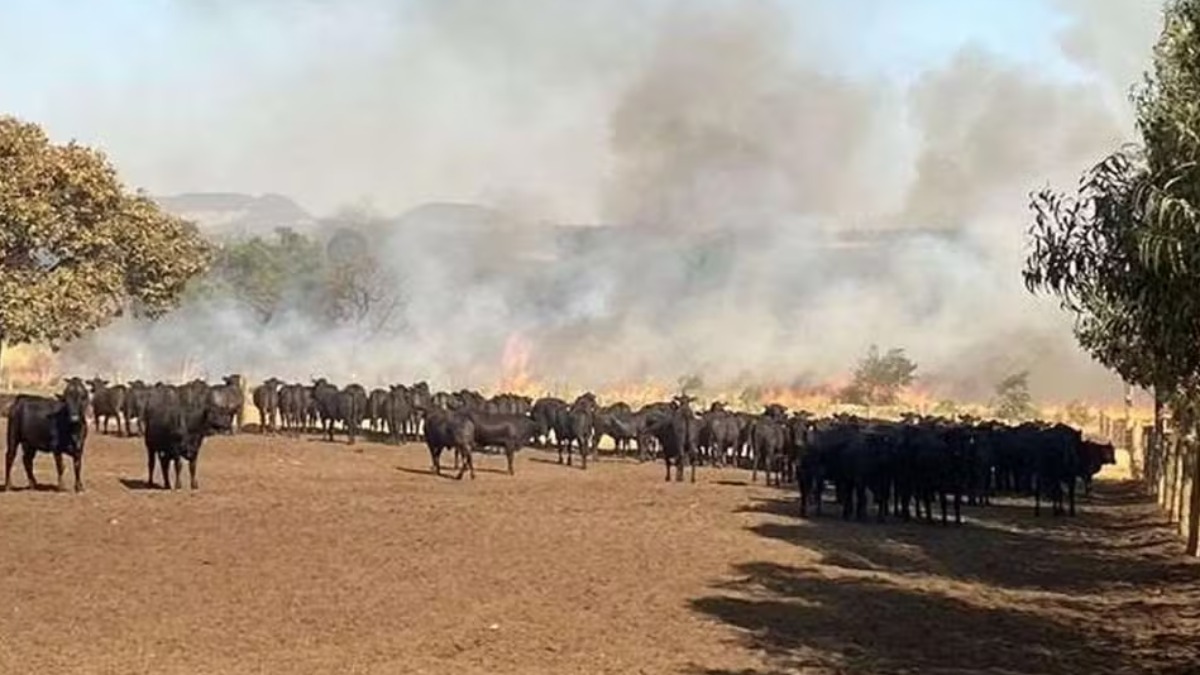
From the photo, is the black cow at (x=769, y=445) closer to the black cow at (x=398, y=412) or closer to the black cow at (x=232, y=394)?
the black cow at (x=398, y=412)

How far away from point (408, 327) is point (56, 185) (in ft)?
221

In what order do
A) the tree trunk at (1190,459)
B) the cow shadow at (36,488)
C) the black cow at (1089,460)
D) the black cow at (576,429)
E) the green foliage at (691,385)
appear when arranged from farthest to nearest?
1. the green foliage at (691,385)
2. the black cow at (576,429)
3. the black cow at (1089,460)
4. the cow shadow at (36,488)
5. the tree trunk at (1190,459)

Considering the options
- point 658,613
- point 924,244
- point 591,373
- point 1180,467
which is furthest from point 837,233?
point 658,613

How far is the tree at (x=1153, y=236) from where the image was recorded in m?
12.7

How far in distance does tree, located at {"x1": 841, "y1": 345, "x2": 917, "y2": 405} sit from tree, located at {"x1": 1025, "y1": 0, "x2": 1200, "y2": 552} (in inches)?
3090

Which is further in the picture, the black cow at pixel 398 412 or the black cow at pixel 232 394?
the black cow at pixel 398 412

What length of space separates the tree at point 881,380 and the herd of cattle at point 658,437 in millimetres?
46353

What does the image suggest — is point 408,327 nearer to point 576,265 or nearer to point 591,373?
point 591,373

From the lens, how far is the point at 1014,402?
83.4m

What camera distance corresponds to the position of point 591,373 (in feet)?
380

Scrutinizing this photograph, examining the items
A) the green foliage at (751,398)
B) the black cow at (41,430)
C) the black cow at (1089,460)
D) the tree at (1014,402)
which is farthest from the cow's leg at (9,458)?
the tree at (1014,402)

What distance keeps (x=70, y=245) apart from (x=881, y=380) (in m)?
58.7

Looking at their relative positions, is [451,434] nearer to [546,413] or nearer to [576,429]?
[576,429]

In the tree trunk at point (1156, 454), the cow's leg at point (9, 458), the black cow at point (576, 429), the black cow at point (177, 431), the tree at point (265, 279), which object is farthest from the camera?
the tree at point (265, 279)
